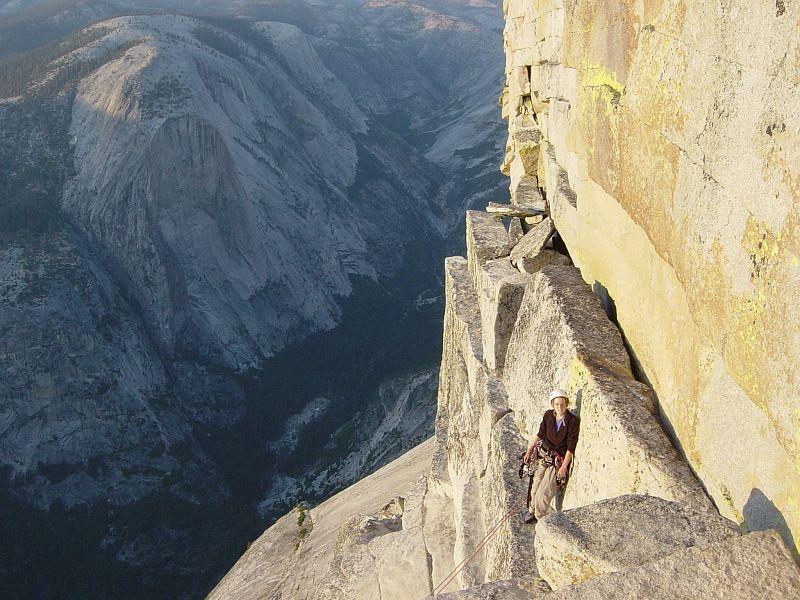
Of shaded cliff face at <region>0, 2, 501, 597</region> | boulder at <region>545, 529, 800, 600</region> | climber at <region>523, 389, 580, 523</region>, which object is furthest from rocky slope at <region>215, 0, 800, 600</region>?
shaded cliff face at <region>0, 2, 501, 597</region>

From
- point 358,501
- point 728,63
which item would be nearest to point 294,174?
point 358,501

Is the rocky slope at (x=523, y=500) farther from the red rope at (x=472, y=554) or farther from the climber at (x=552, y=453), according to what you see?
the climber at (x=552, y=453)

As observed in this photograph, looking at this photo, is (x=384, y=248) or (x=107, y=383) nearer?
(x=107, y=383)

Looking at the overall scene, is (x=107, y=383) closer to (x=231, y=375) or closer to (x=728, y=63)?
(x=231, y=375)

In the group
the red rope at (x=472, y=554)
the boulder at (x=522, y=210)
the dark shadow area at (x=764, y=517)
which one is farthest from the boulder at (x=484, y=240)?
the dark shadow area at (x=764, y=517)

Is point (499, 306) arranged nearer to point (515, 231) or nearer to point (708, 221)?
point (515, 231)

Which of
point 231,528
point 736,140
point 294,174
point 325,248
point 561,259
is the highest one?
point 736,140
